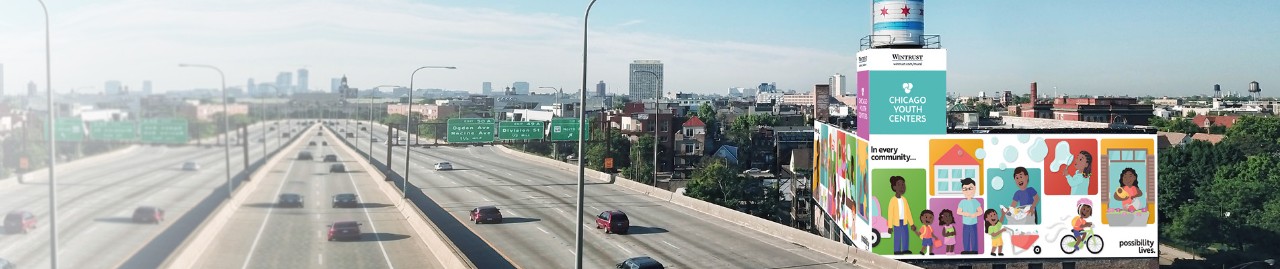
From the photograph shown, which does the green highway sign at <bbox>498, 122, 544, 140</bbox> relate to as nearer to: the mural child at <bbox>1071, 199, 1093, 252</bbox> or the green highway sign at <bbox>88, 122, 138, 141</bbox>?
the mural child at <bbox>1071, 199, 1093, 252</bbox>

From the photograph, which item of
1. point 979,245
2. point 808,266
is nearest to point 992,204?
point 979,245

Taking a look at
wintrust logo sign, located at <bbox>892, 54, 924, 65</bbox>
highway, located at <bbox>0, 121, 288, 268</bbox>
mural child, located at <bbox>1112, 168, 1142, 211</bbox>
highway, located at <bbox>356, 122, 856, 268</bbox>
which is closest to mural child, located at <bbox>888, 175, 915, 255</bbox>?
wintrust logo sign, located at <bbox>892, 54, 924, 65</bbox>

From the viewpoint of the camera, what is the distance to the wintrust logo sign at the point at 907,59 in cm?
4588

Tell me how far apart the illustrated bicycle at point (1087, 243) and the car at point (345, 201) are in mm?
36008

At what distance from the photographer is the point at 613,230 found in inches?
1784

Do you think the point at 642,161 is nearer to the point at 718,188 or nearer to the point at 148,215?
the point at 718,188

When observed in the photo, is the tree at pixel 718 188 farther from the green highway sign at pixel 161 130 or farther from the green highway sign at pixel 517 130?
the green highway sign at pixel 161 130

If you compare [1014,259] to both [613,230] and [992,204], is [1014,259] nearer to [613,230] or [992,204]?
[992,204]

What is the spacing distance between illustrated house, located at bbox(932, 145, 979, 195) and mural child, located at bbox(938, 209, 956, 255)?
109 cm

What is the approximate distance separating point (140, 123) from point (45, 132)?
15.4 feet

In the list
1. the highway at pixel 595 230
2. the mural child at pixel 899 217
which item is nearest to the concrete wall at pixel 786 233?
the highway at pixel 595 230

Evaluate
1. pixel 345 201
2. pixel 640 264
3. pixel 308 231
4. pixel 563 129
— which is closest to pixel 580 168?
pixel 640 264

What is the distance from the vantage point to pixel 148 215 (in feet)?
99.5

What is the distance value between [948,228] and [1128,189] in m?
8.70
